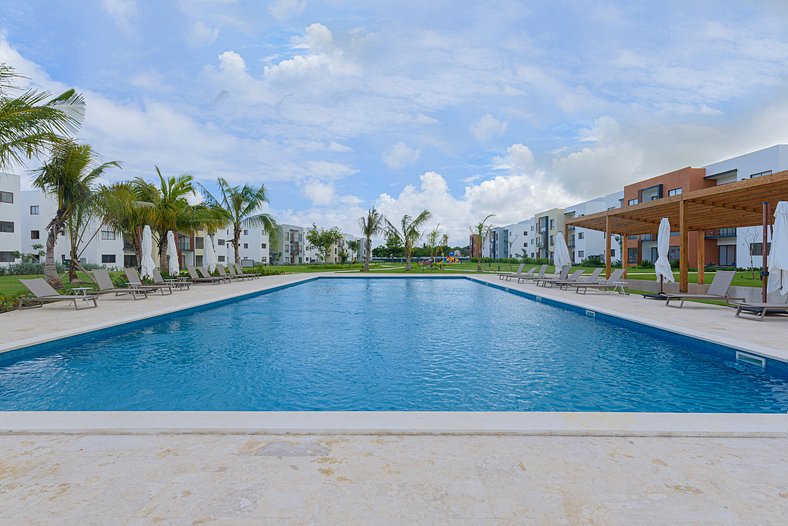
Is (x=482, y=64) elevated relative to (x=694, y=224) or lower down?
elevated

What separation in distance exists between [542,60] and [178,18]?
13.5m

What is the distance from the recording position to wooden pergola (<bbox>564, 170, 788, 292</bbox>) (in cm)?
1027

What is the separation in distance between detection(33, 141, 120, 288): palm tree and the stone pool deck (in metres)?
12.8

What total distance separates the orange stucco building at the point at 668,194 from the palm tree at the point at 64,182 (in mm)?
32670

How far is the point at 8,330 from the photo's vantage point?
754 centimetres

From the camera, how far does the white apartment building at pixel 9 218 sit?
108 ft

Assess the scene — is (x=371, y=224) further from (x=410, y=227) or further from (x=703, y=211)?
(x=703, y=211)

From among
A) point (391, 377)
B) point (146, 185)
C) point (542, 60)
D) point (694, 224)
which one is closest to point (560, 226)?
point (694, 224)

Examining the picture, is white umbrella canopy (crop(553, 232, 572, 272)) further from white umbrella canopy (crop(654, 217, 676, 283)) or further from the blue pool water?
the blue pool water
